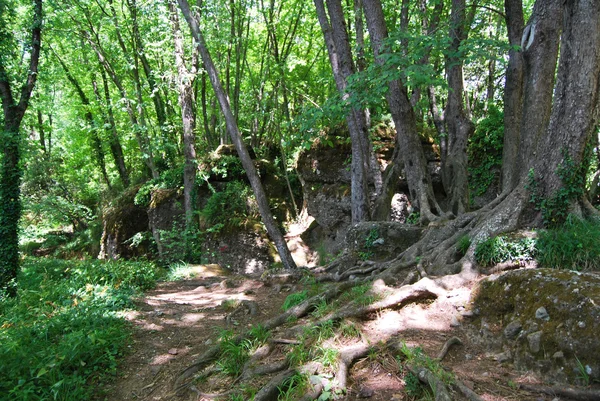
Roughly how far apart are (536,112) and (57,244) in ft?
76.4

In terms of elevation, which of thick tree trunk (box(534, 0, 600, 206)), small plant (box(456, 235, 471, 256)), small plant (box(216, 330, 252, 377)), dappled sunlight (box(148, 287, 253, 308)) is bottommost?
dappled sunlight (box(148, 287, 253, 308))

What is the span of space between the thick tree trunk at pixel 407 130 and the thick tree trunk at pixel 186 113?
713 centimetres

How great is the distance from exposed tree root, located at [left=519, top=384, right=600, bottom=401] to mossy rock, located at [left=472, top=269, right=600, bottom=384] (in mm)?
129

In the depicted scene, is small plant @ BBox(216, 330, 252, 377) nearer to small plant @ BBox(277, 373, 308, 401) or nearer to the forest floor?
the forest floor

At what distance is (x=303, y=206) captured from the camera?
15047 mm

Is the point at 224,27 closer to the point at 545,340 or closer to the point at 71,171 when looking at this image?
the point at 71,171

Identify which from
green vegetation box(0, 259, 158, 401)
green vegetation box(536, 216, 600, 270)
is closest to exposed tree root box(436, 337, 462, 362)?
green vegetation box(536, 216, 600, 270)

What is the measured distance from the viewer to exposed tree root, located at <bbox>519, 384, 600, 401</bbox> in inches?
100

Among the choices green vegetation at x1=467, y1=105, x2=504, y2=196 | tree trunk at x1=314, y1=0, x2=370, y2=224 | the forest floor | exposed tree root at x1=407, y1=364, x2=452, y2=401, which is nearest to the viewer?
exposed tree root at x1=407, y1=364, x2=452, y2=401

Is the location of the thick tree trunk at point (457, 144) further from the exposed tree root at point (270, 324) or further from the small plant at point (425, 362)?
the small plant at point (425, 362)

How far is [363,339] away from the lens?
12.4 feet

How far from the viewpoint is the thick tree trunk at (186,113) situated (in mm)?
12711

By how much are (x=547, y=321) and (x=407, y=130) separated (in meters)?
5.34

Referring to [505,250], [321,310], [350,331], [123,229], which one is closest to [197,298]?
[321,310]
